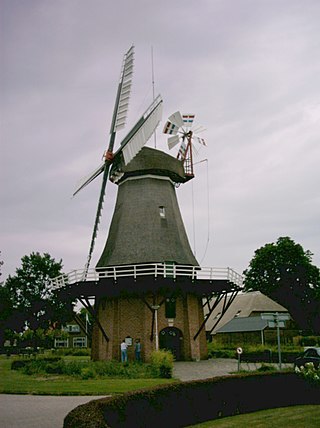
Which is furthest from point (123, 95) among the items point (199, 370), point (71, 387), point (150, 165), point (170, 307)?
point (71, 387)

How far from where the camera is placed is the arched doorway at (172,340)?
89.1 feet

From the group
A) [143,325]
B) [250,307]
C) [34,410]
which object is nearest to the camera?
[34,410]

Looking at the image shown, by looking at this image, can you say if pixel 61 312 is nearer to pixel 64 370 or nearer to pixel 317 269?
pixel 64 370

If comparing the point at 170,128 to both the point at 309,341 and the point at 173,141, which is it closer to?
the point at 173,141

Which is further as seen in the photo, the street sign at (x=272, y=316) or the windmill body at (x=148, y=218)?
the windmill body at (x=148, y=218)

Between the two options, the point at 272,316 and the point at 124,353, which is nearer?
the point at 272,316

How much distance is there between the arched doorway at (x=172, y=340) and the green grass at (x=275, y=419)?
49.6 feet

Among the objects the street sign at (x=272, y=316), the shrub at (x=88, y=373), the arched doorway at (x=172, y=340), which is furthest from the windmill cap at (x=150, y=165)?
the street sign at (x=272, y=316)

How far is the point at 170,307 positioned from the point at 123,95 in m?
13.2

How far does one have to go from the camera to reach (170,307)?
27234 millimetres

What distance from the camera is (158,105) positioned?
2898cm

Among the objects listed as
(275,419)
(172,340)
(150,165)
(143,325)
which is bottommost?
(275,419)

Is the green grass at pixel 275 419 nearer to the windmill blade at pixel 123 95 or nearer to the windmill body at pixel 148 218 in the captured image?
the windmill body at pixel 148 218

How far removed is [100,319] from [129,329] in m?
2.36
